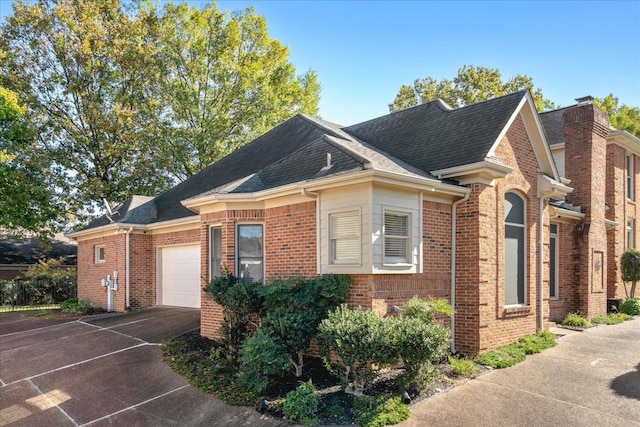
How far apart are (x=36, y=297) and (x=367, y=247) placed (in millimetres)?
19390

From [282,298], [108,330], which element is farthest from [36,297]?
[282,298]

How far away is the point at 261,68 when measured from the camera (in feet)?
86.9

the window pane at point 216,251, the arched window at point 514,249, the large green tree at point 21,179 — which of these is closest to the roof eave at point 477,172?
the arched window at point 514,249

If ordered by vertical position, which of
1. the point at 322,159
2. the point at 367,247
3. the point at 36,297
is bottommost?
the point at 36,297

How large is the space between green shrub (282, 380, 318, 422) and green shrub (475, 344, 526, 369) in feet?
12.8

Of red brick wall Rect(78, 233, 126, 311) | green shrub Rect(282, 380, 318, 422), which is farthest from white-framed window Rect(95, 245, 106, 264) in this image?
green shrub Rect(282, 380, 318, 422)

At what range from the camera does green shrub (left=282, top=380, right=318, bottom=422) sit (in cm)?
621

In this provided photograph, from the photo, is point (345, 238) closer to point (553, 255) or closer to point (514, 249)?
point (514, 249)

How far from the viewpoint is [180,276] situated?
14844mm

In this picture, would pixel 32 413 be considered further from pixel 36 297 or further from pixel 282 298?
pixel 36 297

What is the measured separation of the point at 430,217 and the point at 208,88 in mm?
20345

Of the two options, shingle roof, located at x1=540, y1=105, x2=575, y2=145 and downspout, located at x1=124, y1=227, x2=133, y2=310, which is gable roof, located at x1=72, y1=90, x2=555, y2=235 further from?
shingle roof, located at x1=540, y1=105, x2=575, y2=145

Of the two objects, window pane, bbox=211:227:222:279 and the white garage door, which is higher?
window pane, bbox=211:227:222:279

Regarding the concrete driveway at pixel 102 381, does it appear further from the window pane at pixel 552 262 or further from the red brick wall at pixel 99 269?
the window pane at pixel 552 262
